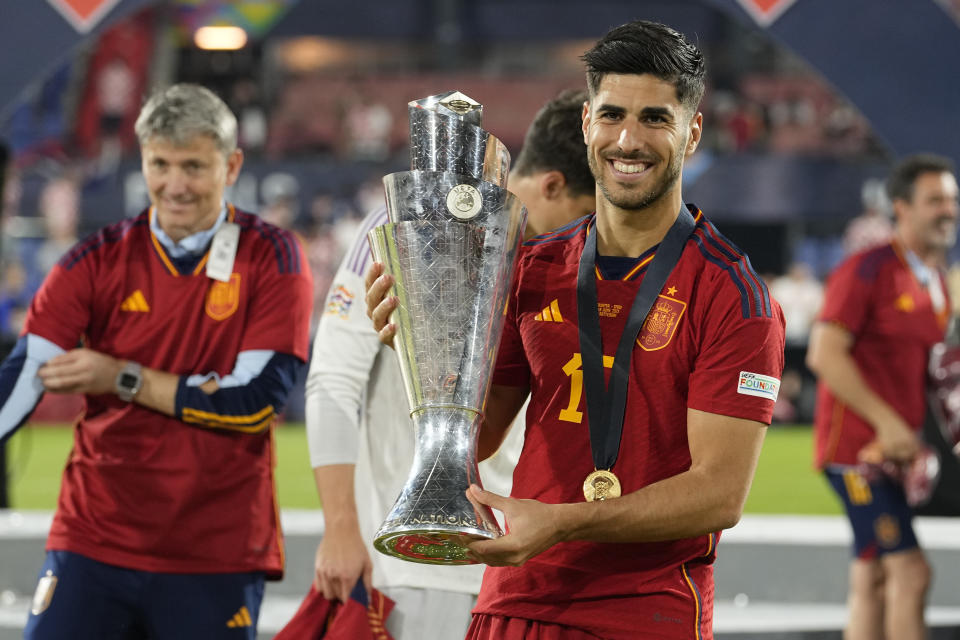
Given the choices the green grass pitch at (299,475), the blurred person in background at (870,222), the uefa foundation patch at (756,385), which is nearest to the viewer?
the uefa foundation patch at (756,385)

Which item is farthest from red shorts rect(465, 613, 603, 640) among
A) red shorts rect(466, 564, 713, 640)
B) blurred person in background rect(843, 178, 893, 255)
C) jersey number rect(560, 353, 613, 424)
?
blurred person in background rect(843, 178, 893, 255)

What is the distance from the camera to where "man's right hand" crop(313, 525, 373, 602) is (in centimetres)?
257

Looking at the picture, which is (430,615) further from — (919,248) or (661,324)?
(919,248)

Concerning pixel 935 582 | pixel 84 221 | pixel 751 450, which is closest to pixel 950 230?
pixel 935 582

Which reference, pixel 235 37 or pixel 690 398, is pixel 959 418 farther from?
pixel 235 37

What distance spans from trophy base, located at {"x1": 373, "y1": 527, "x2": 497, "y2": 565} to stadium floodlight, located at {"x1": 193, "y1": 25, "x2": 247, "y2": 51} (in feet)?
67.8

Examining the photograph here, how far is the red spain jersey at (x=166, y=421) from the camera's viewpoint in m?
2.97

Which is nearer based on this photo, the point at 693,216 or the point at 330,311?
the point at 693,216

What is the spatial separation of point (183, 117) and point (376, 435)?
958 mm

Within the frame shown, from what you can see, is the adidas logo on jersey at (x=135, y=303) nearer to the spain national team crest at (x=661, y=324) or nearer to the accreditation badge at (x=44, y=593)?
the accreditation badge at (x=44, y=593)

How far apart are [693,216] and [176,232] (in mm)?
1458

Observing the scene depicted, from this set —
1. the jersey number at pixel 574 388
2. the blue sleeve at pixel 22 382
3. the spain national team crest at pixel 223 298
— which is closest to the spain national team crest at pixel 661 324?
the jersey number at pixel 574 388

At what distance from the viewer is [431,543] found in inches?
72.6

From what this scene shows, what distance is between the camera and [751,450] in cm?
194
